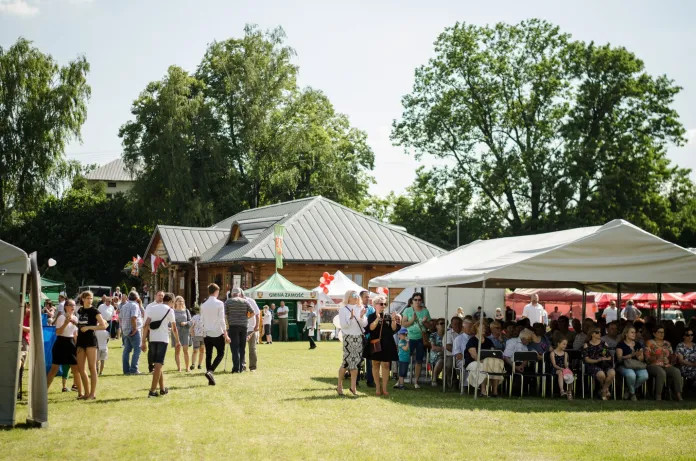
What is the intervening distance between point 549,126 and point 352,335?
1368 inches

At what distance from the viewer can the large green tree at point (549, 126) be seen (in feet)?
146

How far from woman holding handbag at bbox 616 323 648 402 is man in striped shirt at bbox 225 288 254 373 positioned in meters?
7.34

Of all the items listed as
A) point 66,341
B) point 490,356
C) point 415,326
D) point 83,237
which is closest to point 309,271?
point 415,326

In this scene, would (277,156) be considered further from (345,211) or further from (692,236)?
(692,236)

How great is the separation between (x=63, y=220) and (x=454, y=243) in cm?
2784

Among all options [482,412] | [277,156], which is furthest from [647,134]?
[482,412]

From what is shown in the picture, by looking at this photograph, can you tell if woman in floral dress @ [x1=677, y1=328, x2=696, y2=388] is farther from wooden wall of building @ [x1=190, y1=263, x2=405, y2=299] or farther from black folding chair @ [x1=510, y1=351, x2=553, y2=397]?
wooden wall of building @ [x1=190, y1=263, x2=405, y2=299]

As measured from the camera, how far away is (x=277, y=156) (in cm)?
5444

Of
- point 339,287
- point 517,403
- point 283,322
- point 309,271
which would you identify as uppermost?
point 309,271

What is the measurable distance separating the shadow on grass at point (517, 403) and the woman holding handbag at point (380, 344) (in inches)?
14.2

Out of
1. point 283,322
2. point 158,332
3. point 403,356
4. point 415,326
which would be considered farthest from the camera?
point 283,322

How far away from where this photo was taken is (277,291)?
105 feet

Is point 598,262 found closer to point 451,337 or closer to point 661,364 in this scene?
point 661,364

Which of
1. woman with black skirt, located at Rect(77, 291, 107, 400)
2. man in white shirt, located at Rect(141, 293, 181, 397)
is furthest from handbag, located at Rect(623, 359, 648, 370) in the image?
woman with black skirt, located at Rect(77, 291, 107, 400)
